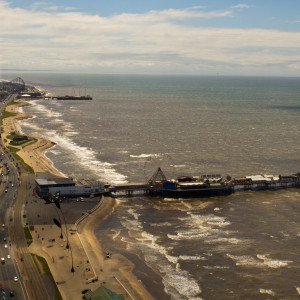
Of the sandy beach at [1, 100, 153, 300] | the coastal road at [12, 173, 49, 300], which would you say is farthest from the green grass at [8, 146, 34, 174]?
the sandy beach at [1, 100, 153, 300]

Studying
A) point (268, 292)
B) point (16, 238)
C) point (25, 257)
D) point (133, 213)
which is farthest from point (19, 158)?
point (268, 292)

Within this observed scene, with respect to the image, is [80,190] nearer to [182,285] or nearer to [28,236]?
[28,236]

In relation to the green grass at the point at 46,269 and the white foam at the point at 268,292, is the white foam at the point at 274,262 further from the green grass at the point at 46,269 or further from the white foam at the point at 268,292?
the green grass at the point at 46,269

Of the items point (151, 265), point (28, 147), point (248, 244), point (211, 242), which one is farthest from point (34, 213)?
point (28, 147)

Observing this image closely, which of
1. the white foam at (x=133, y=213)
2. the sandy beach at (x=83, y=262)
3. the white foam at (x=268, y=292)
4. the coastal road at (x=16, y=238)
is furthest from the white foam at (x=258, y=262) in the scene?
the coastal road at (x=16, y=238)

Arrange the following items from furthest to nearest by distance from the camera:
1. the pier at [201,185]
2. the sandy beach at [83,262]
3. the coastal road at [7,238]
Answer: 1. the pier at [201,185]
2. the sandy beach at [83,262]
3. the coastal road at [7,238]

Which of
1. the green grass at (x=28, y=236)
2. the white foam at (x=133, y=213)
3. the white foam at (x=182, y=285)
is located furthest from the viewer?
the white foam at (x=133, y=213)

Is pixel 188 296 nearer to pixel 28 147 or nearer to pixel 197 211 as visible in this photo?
pixel 197 211

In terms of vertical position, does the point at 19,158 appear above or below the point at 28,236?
above

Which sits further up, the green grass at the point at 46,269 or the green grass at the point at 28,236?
the green grass at the point at 28,236

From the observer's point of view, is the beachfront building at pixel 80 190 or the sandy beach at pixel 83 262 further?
the beachfront building at pixel 80 190

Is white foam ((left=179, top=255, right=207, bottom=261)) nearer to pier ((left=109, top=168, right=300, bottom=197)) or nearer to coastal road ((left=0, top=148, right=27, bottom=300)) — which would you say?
coastal road ((left=0, top=148, right=27, bottom=300))

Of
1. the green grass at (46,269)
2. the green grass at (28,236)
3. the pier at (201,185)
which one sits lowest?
the green grass at (46,269)
